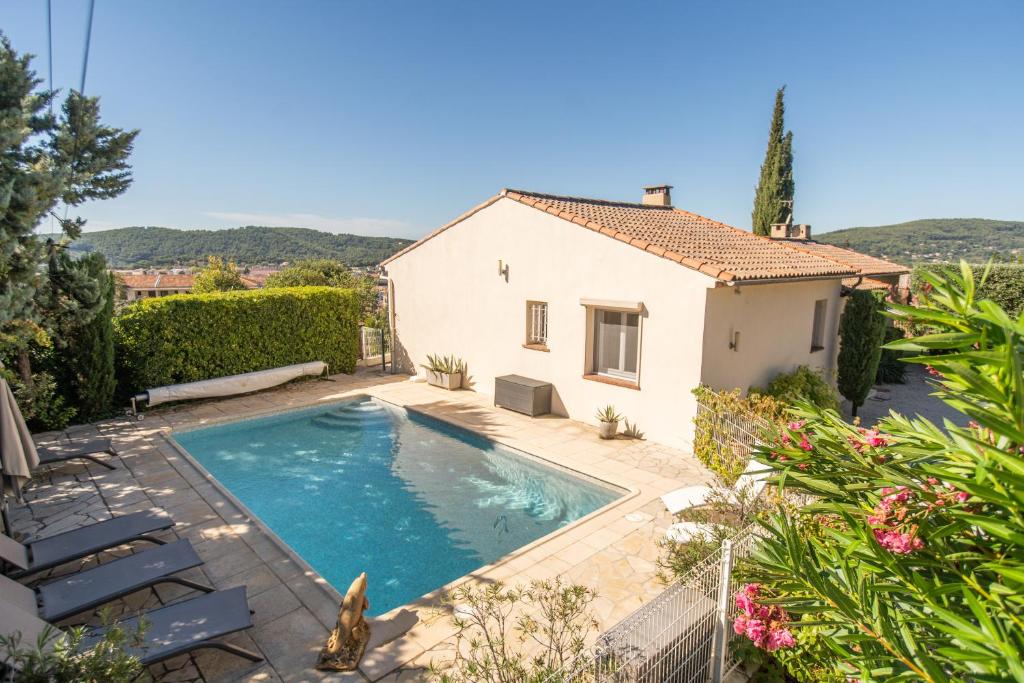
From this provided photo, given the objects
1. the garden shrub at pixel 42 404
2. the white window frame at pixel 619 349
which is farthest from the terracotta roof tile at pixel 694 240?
the garden shrub at pixel 42 404

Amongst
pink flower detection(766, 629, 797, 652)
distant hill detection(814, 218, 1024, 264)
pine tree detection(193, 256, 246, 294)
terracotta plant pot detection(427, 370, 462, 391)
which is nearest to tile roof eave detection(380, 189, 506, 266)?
terracotta plant pot detection(427, 370, 462, 391)

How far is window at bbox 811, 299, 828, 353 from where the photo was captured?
1850 centimetres

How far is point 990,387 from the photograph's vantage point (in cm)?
244

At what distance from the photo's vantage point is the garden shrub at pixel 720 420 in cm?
1141

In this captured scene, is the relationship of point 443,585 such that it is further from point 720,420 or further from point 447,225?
point 447,225

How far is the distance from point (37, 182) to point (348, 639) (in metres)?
10.7

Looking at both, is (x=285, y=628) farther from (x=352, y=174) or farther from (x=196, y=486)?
(x=352, y=174)

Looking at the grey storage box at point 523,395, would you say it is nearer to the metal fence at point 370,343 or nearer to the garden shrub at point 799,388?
the garden shrub at point 799,388

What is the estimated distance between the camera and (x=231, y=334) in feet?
61.3

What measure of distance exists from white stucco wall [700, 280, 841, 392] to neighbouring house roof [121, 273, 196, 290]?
80938 mm

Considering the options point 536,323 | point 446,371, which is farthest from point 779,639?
point 446,371

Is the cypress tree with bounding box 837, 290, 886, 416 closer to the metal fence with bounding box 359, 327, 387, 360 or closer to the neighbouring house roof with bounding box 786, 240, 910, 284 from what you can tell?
the neighbouring house roof with bounding box 786, 240, 910, 284

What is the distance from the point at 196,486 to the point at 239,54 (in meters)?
14.7

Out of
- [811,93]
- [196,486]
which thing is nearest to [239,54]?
[196,486]
